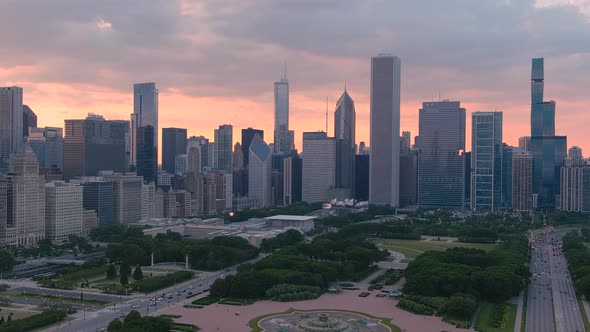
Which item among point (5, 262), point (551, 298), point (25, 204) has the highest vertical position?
point (25, 204)

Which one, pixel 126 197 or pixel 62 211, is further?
pixel 126 197

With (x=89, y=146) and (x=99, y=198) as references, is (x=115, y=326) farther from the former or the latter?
(x=89, y=146)

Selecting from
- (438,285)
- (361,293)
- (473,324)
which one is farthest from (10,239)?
(473,324)

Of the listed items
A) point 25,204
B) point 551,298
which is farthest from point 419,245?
point 25,204

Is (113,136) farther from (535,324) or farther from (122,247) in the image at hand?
(535,324)

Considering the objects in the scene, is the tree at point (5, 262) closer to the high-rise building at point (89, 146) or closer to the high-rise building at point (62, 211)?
the high-rise building at point (62, 211)

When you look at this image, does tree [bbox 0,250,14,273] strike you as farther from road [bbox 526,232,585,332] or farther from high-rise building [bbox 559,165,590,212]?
high-rise building [bbox 559,165,590,212]
